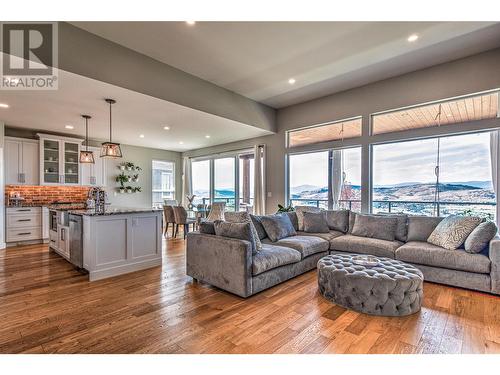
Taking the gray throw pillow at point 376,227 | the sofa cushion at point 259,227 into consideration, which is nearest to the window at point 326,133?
the gray throw pillow at point 376,227

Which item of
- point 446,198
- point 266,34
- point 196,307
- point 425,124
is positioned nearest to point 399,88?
point 425,124

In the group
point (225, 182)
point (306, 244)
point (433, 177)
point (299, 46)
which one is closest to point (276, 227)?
point (306, 244)

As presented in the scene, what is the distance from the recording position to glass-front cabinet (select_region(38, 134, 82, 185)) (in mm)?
6027

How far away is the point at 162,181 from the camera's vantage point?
9.07m

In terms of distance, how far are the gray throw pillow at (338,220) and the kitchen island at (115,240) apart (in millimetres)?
3088

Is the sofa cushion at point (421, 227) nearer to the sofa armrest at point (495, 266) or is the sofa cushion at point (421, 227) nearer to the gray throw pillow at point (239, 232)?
the sofa armrest at point (495, 266)

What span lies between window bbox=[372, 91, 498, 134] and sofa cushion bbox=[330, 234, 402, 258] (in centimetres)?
222

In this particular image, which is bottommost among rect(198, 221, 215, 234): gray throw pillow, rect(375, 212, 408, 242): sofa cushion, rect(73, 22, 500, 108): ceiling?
rect(375, 212, 408, 242): sofa cushion

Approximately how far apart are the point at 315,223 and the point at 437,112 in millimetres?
2807

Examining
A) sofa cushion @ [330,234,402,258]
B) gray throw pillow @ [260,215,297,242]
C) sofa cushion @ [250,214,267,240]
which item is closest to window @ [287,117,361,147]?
sofa cushion @ [330,234,402,258]

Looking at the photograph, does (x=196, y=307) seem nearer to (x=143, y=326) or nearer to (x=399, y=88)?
(x=143, y=326)

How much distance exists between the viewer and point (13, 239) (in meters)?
5.50

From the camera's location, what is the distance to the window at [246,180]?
7539 millimetres

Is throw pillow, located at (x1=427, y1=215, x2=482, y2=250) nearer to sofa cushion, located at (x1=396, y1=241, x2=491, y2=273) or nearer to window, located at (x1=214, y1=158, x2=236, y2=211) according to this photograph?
sofa cushion, located at (x1=396, y1=241, x2=491, y2=273)
